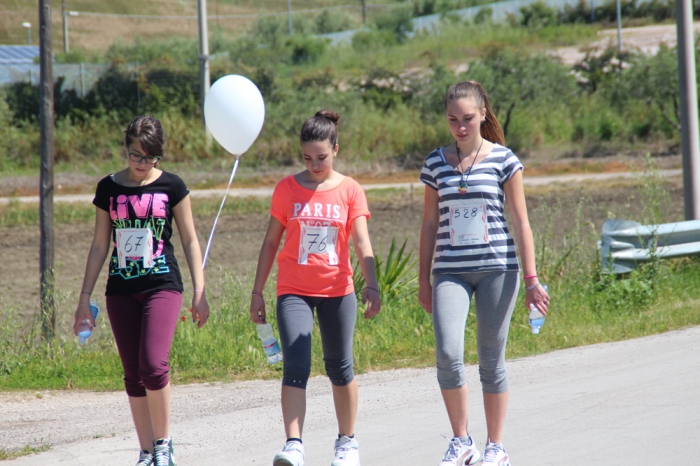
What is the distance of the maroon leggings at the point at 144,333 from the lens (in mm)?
4297

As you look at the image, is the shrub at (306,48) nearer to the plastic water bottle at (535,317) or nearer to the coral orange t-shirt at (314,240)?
the coral orange t-shirt at (314,240)

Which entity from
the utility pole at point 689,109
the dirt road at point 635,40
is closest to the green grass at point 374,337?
the utility pole at point 689,109

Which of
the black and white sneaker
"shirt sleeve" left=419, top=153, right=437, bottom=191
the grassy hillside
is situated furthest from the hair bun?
the grassy hillside

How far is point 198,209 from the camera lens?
1986 cm

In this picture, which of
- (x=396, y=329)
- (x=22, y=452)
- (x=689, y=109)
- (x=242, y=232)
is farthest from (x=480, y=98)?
(x=242, y=232)

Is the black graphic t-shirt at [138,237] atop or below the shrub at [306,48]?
below

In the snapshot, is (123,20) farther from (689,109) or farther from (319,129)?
(319,129)

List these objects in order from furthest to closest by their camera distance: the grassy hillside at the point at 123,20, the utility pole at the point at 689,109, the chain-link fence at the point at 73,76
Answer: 1. the grassy hillside at the point at 123,20
2. the chain-link fence at the point at 73,76
3. the utility pole at the point at 689,109

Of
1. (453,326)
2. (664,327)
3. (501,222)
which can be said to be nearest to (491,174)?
(501,222)

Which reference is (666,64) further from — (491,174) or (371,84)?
(491,174)

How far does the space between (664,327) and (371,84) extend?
29.6m

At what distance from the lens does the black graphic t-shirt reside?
4.41 m

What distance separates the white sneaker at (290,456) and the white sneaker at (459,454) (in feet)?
2.45

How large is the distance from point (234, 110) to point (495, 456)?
394cm
